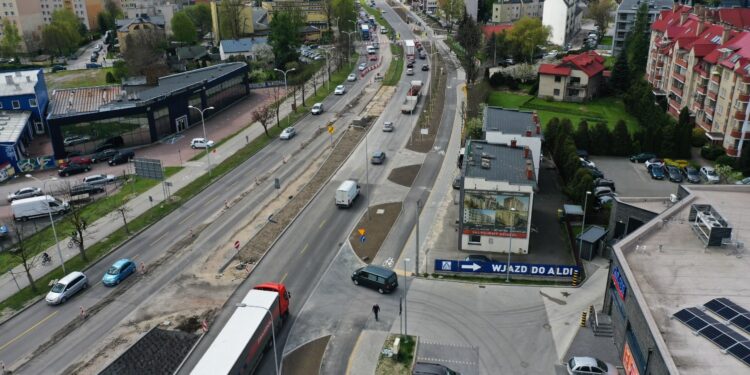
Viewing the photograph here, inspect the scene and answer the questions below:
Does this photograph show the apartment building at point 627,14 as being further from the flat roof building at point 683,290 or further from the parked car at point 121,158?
the parked car at point 121,158

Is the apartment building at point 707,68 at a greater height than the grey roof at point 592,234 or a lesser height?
greater

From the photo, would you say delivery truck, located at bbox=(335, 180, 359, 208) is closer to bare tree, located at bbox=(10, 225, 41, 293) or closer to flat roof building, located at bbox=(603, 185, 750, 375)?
flat roof building, located at bbox=(603, 185, 750, 375)

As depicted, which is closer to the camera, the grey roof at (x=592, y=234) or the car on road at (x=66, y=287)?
the car on road at (x=66, y=287)

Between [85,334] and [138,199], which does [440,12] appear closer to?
[138,199]

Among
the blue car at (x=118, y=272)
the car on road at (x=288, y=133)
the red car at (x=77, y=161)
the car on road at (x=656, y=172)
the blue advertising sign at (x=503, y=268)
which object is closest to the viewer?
the blue advertising sign at (x=503, y=268)

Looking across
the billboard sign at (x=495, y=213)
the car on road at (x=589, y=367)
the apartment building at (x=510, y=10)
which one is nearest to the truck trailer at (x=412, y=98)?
the billboard sign at (x=495, y=213)

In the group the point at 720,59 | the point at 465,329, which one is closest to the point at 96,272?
the point at 465,329

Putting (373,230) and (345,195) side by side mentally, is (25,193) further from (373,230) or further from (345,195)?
(373,230)

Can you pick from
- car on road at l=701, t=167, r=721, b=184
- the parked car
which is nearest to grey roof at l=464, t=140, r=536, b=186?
car on road at l=701, t=167, r=721, b=184
